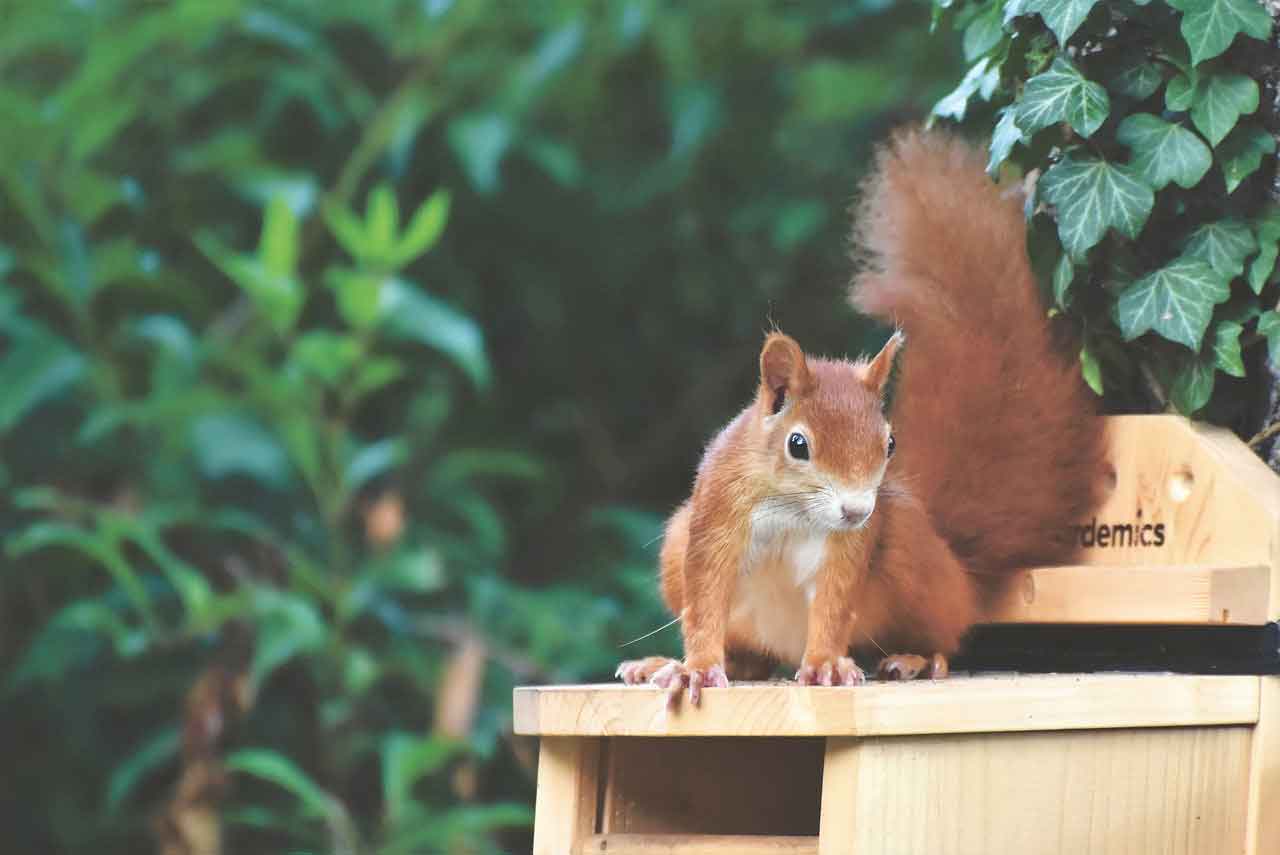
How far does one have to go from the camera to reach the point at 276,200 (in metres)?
3.06

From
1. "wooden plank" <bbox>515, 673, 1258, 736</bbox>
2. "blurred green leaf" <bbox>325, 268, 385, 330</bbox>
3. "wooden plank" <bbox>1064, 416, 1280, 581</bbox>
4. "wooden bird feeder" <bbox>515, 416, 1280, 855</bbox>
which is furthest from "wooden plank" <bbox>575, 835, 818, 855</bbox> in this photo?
"blurred green leaf" <bbox>325, 268, 385, 330</bbox>

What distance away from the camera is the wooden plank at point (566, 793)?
1677mm

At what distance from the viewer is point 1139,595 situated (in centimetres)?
172

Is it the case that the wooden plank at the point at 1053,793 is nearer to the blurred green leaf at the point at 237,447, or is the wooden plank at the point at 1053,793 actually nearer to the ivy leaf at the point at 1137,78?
the ivy leaf at the point at 1137,78

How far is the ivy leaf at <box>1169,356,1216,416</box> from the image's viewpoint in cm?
178

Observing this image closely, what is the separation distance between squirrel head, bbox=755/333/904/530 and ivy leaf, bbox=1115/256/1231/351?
Result: 325 mm

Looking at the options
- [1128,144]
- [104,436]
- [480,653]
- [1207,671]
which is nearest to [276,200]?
[104,436]

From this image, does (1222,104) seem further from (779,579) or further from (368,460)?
(368,460)

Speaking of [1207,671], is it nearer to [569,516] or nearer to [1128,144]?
[1128,144]

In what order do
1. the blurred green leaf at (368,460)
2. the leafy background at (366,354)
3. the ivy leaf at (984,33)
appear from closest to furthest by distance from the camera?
the ivy leaf at (984,33) < the blurred green leaf at (368,460) < the leafy background at (366,354)

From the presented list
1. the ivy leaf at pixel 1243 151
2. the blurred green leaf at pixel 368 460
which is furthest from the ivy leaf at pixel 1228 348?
the blurred green leaf at pixel 368 460

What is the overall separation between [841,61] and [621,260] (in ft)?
2.08

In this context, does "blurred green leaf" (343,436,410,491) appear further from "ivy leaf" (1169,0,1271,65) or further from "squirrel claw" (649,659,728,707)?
"ivy leaf" (1169,0,1271,65)

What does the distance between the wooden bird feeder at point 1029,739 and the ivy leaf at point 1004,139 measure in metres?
0.31
